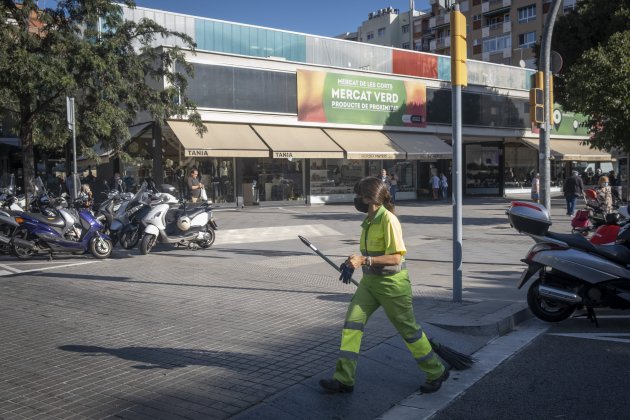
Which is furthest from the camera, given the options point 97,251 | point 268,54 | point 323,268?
point 268,54

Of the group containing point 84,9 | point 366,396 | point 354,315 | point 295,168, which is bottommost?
point 366,396

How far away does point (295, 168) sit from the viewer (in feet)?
88.1

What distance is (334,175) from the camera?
2809 cm

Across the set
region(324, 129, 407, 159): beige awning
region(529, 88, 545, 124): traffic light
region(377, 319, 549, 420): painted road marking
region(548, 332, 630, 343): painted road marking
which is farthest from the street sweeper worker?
region(324, 129, 407, 159): beige awning

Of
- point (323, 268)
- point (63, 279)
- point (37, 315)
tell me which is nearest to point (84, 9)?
point (63, 279)

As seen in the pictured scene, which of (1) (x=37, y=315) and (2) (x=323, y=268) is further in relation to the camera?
(2) (x=323, y=268)

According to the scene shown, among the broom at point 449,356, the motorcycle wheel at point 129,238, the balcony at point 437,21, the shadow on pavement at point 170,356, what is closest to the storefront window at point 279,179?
the motorcycle wheel at point 129,238

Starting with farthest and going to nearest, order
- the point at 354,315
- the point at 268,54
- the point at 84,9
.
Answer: the point at 268,54 → the point at 84,9 → the point at 354,315

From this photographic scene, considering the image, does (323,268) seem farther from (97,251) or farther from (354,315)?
(354,315)

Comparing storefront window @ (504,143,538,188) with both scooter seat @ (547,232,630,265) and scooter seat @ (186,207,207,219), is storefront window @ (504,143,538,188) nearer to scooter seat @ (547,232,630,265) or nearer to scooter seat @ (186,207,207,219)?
scooter seat @ (186,207,207,219)

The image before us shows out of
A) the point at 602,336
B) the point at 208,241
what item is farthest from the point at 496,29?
the point at 602,336

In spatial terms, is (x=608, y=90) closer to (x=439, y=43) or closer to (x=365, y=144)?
(x=365, y=144)

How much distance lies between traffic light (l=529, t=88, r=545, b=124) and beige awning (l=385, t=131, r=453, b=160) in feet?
55.4

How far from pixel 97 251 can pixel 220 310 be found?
5.18 meters
